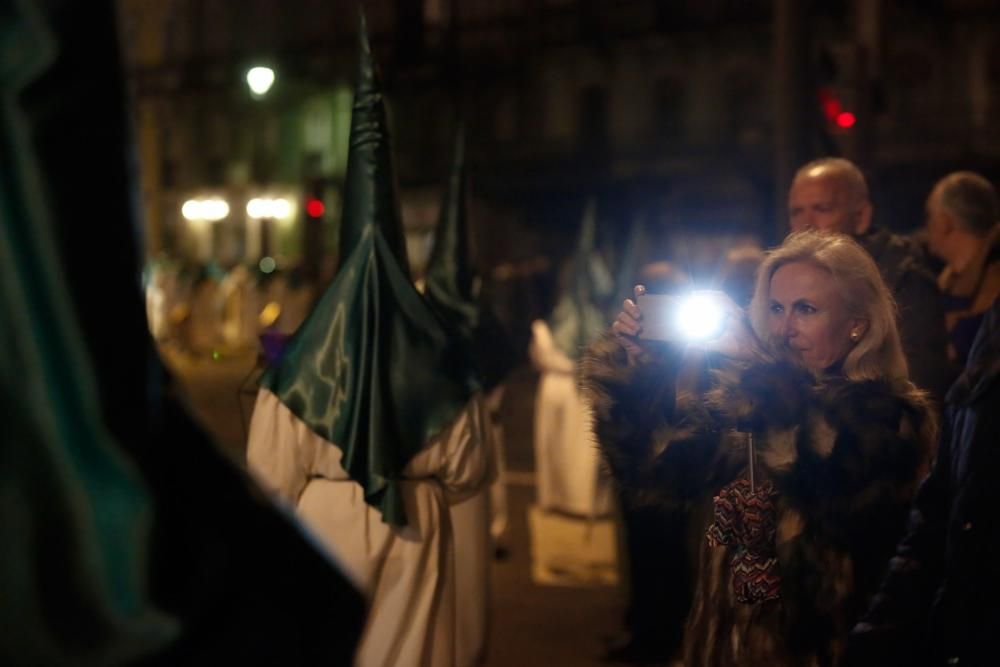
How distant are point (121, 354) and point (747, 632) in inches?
97.9

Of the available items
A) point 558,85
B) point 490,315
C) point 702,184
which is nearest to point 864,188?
point 490,315

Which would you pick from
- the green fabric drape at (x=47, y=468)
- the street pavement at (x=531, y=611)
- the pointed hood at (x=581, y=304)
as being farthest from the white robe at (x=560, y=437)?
the green fabric drape at (x=47, y=468)

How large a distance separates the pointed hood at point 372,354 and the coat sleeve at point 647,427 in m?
0.97

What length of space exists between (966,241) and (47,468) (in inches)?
221

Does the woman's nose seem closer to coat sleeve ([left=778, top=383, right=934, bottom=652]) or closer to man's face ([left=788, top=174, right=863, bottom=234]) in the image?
coat sleeve ([left=778, top=383, right=934, bottom=652])

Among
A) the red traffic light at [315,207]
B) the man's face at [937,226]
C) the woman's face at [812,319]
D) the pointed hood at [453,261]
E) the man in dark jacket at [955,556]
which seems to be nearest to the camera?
the man in dark jacket at [955,556]

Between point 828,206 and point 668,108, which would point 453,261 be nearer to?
point 828,206

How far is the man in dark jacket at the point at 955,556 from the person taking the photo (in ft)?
10.2

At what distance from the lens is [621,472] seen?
12.7 feet

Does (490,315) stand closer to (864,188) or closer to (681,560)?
(681,560)

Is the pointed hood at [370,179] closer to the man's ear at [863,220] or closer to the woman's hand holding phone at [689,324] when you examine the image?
the woman's hand holding phone at [689,324]

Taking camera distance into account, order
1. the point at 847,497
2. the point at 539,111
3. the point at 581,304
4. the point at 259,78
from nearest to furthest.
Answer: the point at 847,497
the point at 581,304
the point at 259,78
the point at 539,111

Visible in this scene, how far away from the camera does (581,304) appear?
10.8 m

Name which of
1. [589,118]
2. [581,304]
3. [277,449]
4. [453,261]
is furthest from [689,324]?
[589,118]
